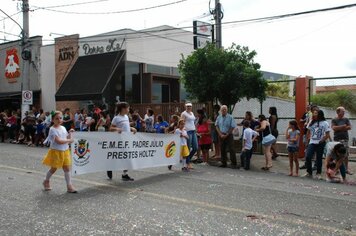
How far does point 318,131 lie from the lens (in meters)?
10.9

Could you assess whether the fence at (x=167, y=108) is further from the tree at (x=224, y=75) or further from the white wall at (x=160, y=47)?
the white wall at (x=160, y=47)

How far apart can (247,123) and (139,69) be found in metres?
11.9

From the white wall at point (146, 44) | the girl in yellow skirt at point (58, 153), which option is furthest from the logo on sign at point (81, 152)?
the white wall at point (146, 44)

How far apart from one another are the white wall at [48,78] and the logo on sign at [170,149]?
16285 mm

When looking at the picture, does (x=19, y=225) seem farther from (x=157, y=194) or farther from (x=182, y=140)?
(x=182, y=140)

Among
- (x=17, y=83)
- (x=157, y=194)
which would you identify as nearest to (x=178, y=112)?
(x=157, y=194)

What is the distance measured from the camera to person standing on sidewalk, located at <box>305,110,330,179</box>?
10773 millimetres

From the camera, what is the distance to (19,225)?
585 centimetres

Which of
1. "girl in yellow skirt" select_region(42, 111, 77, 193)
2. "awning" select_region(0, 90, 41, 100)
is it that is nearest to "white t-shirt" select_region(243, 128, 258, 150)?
"girl in yellow skirt" select_region(42, 111, 77, 193)

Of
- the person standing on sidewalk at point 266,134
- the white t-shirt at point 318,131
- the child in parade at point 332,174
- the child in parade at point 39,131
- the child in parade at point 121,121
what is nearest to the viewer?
the child in parade at point 121,121

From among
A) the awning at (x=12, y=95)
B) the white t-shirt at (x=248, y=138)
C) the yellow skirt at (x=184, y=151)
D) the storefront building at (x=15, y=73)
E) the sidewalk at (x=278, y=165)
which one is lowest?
the sidewalk at (x=278, y=165)

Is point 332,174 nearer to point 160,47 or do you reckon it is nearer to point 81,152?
point 81,152

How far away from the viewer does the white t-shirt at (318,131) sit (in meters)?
10.8

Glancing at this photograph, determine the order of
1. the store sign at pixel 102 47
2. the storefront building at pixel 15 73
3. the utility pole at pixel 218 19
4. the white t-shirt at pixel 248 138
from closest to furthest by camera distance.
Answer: the white t-shirt at pixel 248 138
the utility pole at pixel 218 19
the store sign at pixel 102 47
the storefront building at pixel 15 73
